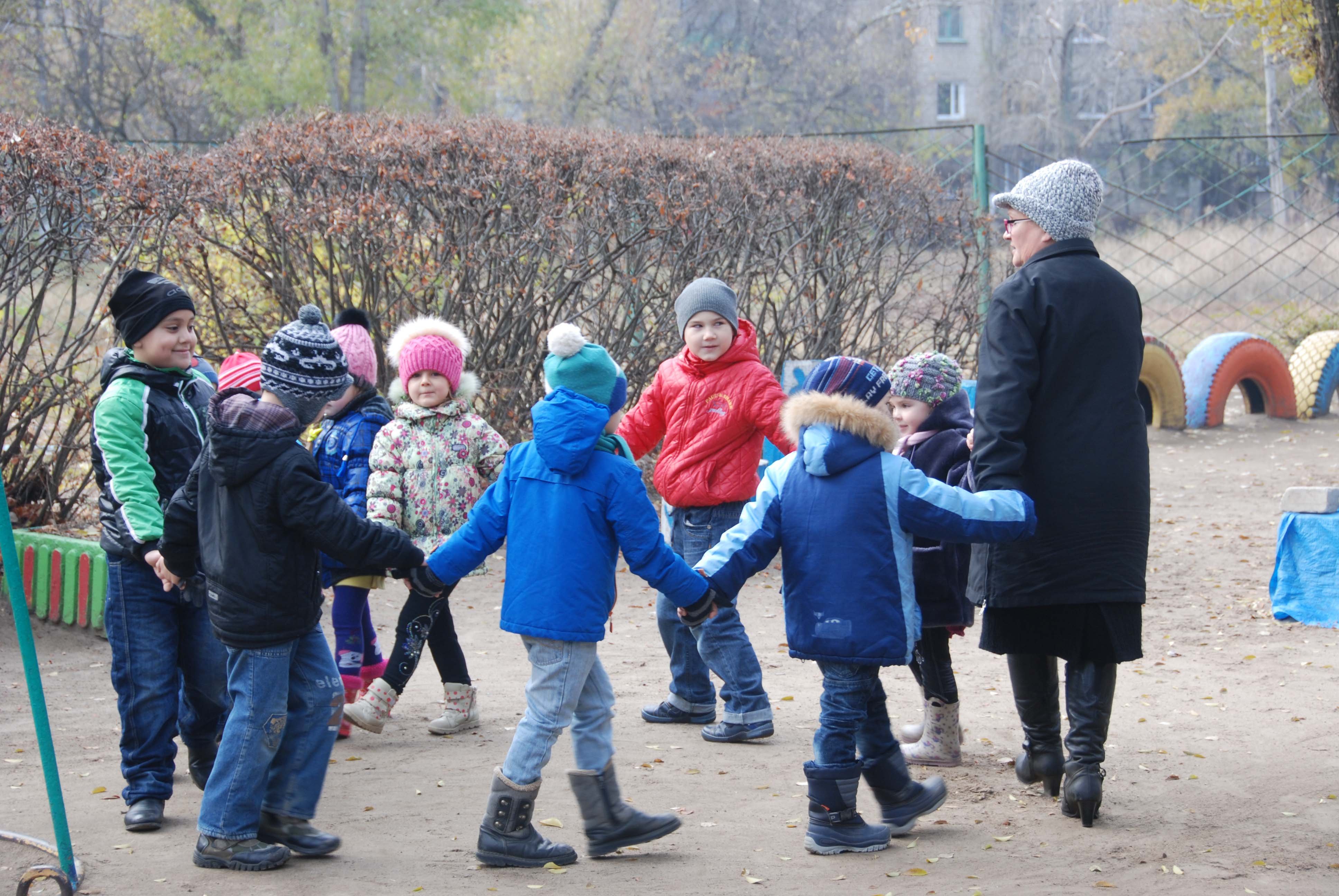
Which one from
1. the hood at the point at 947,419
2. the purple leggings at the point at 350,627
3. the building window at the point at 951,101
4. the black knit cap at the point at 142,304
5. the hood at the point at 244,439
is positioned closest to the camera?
the hood at the point at 244,439

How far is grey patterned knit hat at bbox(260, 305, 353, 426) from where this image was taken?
137 inches

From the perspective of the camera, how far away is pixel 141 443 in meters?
3.81

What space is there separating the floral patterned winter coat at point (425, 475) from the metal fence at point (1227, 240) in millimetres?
8700

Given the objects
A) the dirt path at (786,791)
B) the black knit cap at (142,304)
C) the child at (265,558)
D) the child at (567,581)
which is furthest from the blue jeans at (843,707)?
the black knit cap at (142,304)

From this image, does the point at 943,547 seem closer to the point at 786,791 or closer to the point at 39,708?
the point at 786,791

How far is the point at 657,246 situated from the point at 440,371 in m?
4.08

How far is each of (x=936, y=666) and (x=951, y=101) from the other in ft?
136

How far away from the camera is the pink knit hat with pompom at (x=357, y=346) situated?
4.91m

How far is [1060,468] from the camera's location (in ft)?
12.0

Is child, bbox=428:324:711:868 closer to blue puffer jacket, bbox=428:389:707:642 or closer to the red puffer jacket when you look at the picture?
blue puffer jacket, bbox=428:389:707:642

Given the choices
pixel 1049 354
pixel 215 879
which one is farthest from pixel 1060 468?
pixel 215 879

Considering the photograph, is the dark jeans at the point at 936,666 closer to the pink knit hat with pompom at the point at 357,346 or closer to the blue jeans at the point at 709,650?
the blue jeans at the point at 709,650

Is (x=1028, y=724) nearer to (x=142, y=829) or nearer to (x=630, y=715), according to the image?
(x=630, y=715)

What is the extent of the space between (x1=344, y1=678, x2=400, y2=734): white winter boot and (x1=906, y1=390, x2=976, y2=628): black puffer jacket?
1.90m
